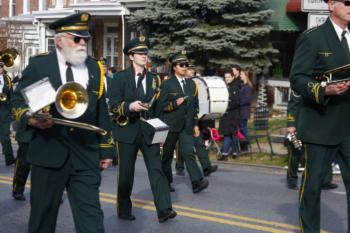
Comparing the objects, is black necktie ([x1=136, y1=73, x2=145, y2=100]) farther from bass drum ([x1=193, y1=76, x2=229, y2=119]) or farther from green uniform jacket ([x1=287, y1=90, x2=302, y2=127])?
bass drum ([x1=193, y1=76, x2=229, y2=119])

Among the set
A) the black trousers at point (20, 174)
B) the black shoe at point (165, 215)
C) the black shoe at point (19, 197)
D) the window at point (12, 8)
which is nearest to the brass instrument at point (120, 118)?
the black shoe at point (165, 215)

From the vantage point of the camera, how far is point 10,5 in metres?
45.1

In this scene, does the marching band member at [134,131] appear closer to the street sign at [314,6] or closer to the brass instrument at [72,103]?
the brass instrument at [72,103]

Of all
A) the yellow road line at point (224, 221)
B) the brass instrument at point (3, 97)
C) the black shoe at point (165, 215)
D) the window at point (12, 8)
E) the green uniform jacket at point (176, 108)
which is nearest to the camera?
the yellow road line at point (224, 221)

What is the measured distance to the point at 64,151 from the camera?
5.90 metres

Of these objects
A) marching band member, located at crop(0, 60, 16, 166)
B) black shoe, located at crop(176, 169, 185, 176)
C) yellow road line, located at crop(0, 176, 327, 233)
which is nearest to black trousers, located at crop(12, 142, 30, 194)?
yellow road line, located at crop(0, 176, 327, 233)

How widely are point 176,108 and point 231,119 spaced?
5.79 meters

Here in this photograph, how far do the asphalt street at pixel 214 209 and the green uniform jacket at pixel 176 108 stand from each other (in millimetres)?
986

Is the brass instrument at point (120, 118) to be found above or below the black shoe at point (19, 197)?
above

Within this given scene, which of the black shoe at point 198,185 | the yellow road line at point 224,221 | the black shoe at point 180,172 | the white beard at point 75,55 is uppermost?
the white beard at point 75,55

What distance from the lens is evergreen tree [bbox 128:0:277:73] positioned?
23000mm

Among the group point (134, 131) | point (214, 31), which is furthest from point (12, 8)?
point (134, 131)

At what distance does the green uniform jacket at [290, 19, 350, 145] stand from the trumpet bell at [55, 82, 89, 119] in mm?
1801

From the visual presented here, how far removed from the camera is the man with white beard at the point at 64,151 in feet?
19.2
